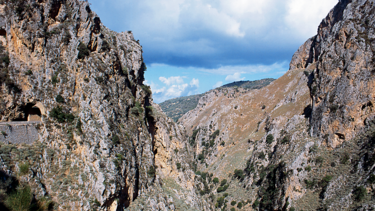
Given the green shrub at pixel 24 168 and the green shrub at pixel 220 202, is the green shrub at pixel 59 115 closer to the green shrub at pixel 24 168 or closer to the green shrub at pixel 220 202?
the green shrub at pixel 24 168

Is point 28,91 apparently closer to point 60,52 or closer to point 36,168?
point 60,52

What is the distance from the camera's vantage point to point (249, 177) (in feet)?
202

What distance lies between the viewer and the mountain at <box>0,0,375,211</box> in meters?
25.5

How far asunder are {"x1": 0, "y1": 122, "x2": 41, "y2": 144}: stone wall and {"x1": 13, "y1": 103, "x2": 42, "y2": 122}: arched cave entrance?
2.92m

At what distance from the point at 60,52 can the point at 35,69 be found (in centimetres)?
430

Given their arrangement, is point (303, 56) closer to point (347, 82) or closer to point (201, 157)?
point (347, 82)

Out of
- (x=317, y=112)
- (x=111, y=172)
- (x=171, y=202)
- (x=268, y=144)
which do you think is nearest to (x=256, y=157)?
(x=268, y=144)

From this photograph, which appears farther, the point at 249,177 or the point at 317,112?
the point at 249,177

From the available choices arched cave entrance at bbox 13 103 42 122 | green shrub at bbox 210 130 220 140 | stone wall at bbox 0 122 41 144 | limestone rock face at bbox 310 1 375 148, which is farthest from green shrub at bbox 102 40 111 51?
green shrub at bbox 210 130 220 140

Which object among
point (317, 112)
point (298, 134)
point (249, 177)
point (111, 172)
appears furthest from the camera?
point (249, 177)

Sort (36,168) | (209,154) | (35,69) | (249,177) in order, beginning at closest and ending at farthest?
(36,168), (35,69), (249,177), (209,154)

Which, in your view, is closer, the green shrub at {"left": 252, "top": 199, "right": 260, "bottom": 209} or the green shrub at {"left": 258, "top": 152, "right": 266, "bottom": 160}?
the green shrub at {"left": 252, "top": 199, "right": 260, "bottom": 209}

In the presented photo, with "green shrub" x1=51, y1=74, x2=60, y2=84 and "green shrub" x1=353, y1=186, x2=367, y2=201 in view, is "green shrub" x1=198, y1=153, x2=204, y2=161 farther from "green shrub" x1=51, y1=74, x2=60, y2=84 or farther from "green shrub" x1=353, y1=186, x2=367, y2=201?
"green shrub" x1=51, y1=74, x2=60, y2=84

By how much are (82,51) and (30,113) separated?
11909 millimetres
